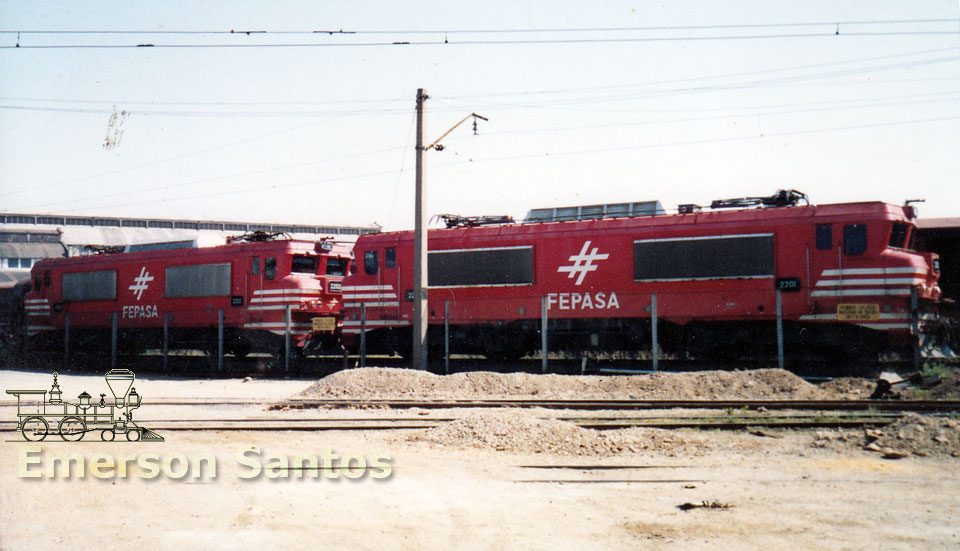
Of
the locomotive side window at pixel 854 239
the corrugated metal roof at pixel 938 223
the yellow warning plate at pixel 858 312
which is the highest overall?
the corrugated metal roof at pixel 938 223

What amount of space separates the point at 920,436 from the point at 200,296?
18.5 meters

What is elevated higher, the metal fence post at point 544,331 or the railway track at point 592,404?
the metal fence post at point 544,331

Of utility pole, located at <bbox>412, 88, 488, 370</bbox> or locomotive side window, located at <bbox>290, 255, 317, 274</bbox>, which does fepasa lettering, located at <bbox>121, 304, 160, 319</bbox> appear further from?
utility pole, located at <bbox>412, 88, 488, 370</bbox>

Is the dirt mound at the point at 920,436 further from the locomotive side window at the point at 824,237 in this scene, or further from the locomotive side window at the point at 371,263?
the locomotive side window at the point at 371,263

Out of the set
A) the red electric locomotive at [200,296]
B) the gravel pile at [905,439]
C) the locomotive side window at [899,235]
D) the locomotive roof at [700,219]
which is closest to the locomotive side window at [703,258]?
the locomotive roof at [700,219]

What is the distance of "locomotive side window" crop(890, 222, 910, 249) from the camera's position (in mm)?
15453

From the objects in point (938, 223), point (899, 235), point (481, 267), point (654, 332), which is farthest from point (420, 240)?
point (938, 223)

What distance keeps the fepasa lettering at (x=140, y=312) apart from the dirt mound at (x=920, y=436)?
19857 millimetres

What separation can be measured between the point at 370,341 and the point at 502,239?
447 centimetres

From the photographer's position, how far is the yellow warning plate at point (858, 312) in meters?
14.9

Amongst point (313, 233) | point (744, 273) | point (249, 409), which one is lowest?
point (249, 409)

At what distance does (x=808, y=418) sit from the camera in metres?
10.2

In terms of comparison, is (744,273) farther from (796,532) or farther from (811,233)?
(796,532)

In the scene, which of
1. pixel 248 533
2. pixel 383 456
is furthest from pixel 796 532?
pixel 383 456
